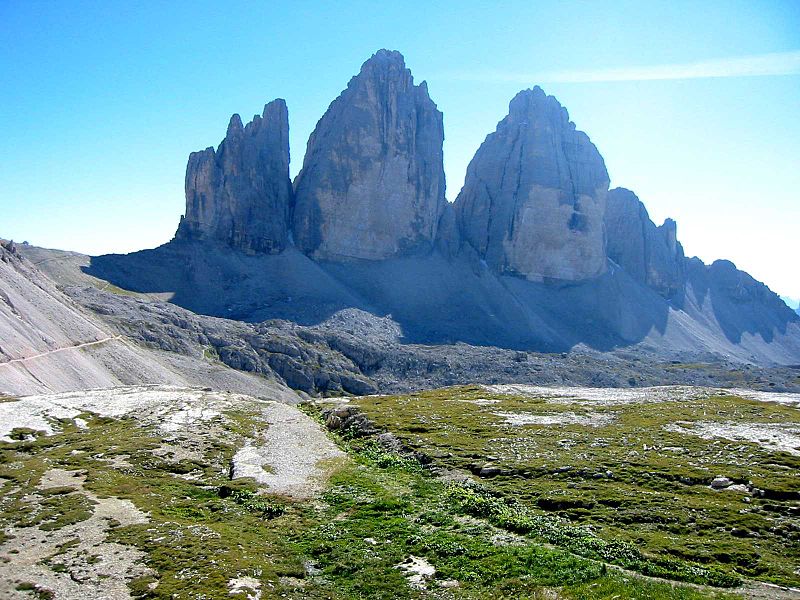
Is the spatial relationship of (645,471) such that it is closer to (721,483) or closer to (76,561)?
(721,483)

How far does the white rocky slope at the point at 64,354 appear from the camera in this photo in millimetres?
74000

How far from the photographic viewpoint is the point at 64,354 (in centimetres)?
8312

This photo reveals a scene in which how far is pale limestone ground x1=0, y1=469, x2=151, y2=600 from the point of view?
19.9 metres

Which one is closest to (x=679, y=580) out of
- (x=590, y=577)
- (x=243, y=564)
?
(x=590, y=577)

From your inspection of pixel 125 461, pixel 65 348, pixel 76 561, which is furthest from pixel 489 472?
pixel 65 348

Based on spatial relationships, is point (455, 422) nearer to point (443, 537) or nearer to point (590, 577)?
point (443, 537)

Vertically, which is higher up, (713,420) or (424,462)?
(713,420)

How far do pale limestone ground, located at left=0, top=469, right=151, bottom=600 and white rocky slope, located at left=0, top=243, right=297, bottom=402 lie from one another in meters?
48.7

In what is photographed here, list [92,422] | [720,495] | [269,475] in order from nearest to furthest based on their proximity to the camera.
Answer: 1. [720,495]
2. [269,475]
3. [92,422]

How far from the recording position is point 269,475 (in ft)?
118

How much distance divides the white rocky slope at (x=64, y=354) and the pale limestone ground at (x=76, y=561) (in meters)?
48.7

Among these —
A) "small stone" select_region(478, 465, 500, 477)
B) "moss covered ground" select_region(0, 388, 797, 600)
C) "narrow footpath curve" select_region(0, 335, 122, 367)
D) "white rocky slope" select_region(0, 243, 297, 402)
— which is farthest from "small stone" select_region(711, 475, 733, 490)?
"narrow footpath curve" select_region(0, 335, 122, 367)

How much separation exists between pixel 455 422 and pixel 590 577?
107 ft

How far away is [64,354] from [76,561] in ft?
229
